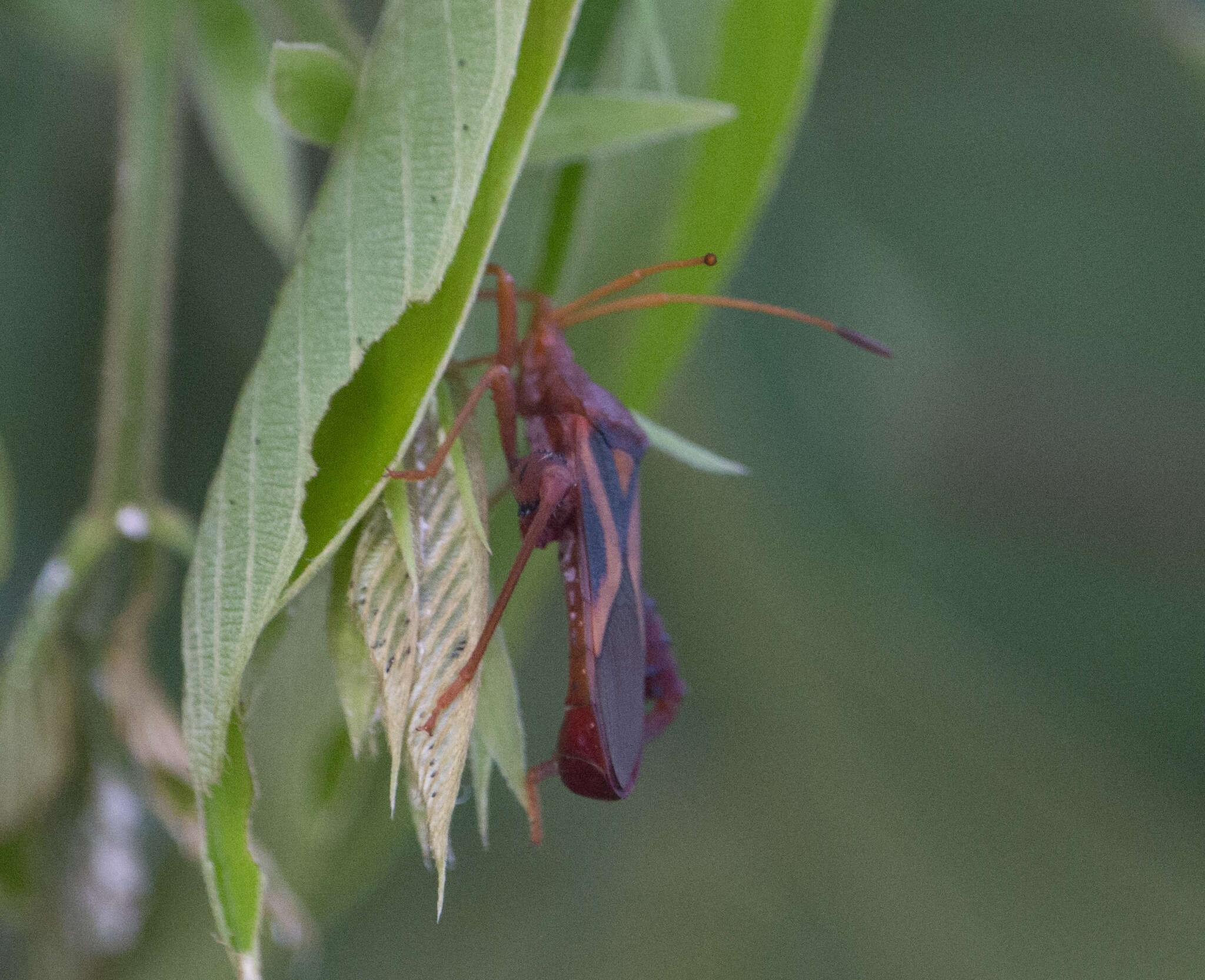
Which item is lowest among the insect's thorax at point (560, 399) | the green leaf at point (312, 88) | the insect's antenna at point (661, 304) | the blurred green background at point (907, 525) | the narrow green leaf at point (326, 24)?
the blurred green background at point (907, 525)

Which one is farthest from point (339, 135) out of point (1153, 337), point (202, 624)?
point (1153, 337)

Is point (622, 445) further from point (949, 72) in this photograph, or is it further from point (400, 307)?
point (949, 72)

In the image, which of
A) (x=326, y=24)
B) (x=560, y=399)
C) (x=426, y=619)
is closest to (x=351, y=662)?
(x=426, y=619)

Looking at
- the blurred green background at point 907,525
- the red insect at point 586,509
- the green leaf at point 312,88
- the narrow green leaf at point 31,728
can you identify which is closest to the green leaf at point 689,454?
the red insect at point 586,509

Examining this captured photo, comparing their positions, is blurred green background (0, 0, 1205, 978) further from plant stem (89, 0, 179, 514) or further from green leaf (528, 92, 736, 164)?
green leaf (528, 92, 736, 164)

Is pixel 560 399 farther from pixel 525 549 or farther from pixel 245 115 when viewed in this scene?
pixel 245 115

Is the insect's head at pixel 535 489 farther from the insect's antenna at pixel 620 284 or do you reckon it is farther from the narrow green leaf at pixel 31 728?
the narrow green leaf at pixel 31 728
